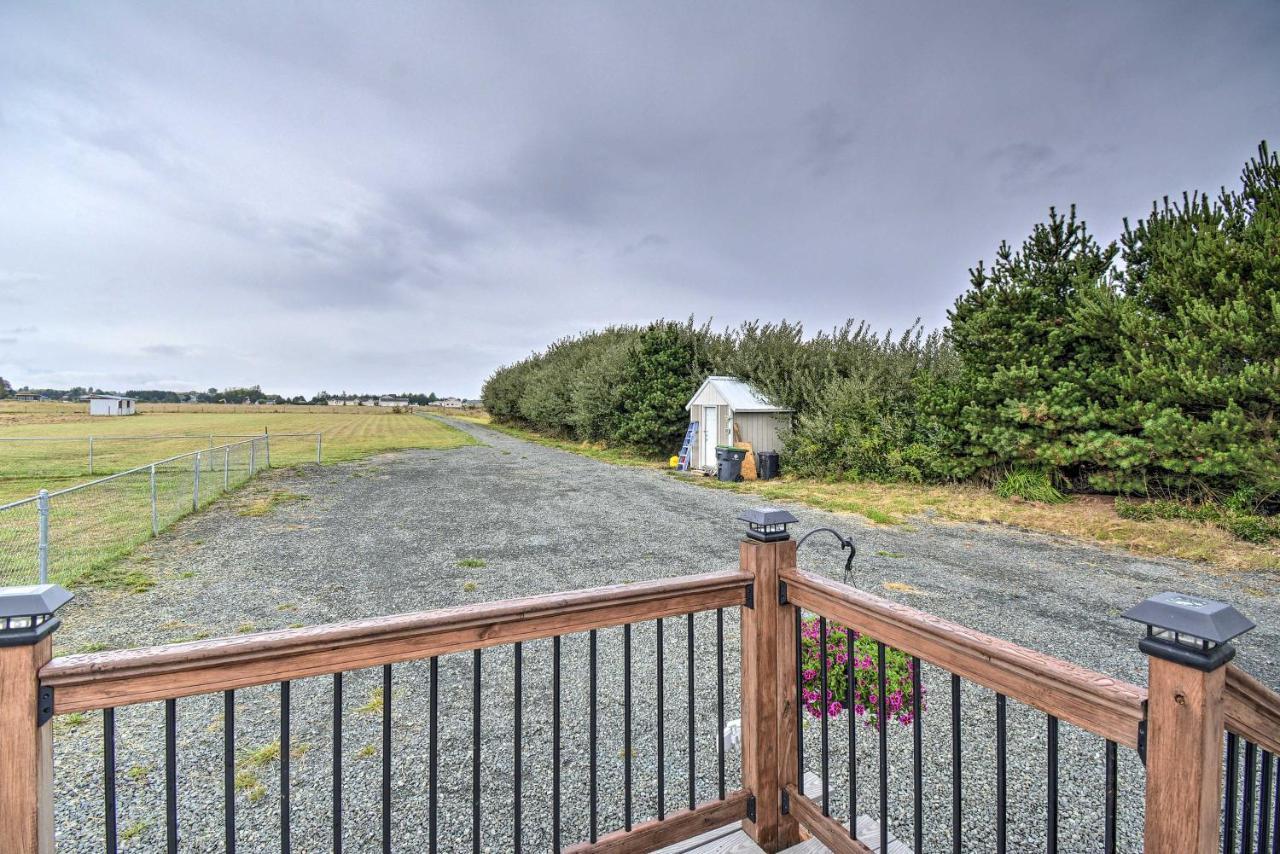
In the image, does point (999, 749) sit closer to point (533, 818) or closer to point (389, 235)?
point (533, 818)

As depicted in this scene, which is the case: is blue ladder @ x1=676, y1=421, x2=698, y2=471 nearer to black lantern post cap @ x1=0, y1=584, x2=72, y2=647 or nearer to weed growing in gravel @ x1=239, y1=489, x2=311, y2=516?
weed growing in gravel @ x1=239, y1=489, x2=311, y2=516

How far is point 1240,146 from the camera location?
23.4 ft

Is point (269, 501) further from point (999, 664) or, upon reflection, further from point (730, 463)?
point (999, 664)

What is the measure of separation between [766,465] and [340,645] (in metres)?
12.3

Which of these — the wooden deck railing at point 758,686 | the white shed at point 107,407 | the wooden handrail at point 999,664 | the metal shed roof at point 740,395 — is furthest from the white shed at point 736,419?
the white shed at point 107,407

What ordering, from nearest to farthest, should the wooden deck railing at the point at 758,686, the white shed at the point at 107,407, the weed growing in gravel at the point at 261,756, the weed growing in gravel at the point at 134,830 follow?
the wooden deck railing at the point at 758,686 < the weed growing in gravel at the point at 134,830 < the weed growing in gravel at the point at 261,756 < the white shed at the point at 107,407

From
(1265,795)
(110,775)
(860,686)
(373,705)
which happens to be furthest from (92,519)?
(1265,795)

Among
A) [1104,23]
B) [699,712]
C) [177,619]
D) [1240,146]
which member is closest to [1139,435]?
[1240,146]

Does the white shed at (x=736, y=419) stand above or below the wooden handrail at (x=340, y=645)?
above

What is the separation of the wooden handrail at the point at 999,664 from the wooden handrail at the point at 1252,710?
196mm

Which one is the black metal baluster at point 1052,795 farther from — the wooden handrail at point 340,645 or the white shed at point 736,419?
the white shed at point 736,419

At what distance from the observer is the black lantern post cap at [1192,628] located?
0.89m

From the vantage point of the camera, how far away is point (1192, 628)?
901mm

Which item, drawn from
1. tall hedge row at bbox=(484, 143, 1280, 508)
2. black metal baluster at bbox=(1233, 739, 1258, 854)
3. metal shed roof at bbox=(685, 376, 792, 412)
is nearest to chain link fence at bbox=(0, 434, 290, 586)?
black metal baluster at bbox=(1233, 739, 1258, 854)
